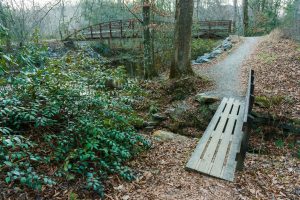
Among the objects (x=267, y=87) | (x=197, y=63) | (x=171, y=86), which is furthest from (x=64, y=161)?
(x=197, y=63)

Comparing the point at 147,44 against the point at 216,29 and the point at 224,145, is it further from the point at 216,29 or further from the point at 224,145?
the point at 216,29

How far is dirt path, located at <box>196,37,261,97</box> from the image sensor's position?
784 cm

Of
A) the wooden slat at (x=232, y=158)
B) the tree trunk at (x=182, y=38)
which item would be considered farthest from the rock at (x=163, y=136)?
the tree trunk at (x=182, y=38)

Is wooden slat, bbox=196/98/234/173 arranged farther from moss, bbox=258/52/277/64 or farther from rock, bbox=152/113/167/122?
moss, bbox=258/52/277/64

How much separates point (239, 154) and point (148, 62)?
7.34 m

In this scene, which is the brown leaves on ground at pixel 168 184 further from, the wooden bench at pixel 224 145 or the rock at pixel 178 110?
the rock at pixel 178 110

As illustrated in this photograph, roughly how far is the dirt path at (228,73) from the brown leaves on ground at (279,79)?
0.58 m

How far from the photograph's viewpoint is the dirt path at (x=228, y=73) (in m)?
7.84

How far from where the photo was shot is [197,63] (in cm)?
1218

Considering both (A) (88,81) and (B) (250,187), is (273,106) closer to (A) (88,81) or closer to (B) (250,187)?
(B) (250,187)

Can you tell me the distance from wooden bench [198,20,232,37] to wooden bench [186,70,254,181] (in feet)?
57.3

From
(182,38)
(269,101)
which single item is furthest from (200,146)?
(182,38)

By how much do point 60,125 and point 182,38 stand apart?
577 cm

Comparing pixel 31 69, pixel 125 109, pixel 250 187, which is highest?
pixel 31 69
